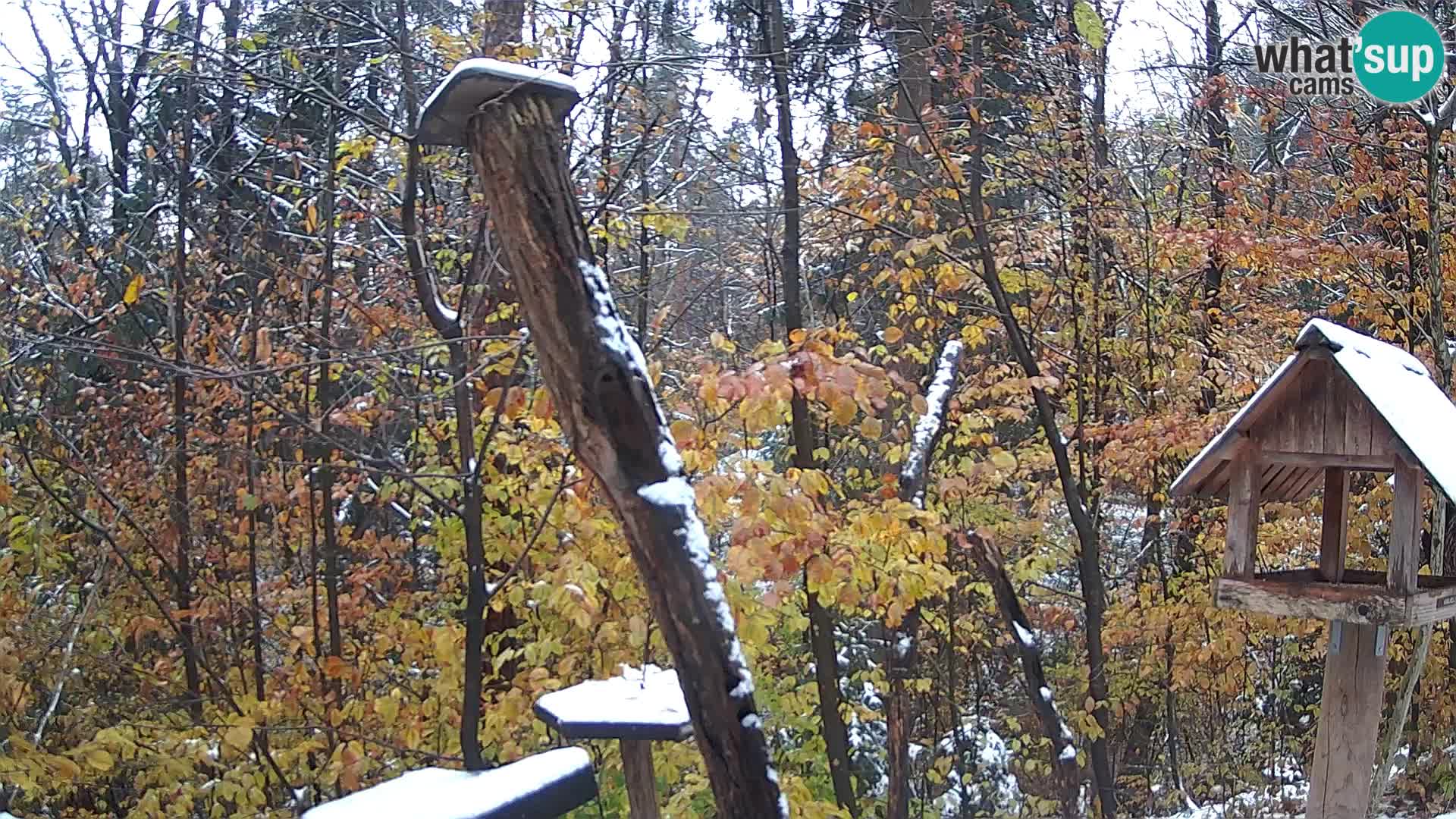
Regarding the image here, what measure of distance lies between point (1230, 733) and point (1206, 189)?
434 centimetres

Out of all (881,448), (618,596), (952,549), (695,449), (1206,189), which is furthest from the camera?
(1206,189)

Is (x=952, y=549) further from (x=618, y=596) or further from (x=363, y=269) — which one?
(x=363, y=269)

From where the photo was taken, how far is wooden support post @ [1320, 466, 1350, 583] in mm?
3439

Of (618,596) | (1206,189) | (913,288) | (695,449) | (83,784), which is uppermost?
(1206,189)

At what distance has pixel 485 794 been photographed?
2.28 metres

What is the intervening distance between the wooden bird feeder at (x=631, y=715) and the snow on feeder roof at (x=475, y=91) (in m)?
1.62

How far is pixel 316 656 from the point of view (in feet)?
18.2

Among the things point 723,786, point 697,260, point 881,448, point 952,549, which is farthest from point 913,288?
point 723,786

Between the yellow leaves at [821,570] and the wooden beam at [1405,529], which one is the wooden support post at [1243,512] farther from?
the yellow leaves at [821,570]

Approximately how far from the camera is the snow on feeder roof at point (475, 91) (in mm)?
2594

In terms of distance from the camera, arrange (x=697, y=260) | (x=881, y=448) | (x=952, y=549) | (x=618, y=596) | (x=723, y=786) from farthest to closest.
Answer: (x=697, y=260), (x=952, y=549), (x=881, y=448), (x=618, y=596), (x=723, y=786)

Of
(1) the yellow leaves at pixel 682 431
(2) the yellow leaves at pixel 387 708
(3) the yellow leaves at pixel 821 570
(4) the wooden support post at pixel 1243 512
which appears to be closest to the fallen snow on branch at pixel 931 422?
(3) the yellow leaves at pixel 821 570

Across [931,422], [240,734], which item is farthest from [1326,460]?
[240,734]

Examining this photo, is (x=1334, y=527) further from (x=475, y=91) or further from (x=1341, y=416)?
(x=475, y=91)
